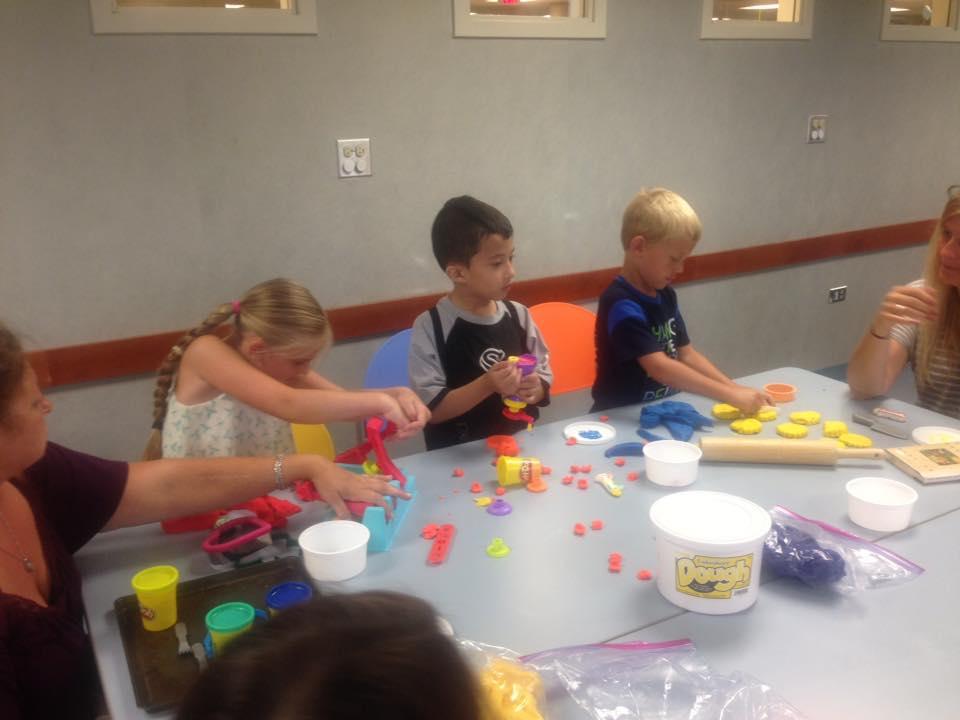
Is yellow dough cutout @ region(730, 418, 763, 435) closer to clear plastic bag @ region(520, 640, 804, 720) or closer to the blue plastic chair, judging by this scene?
clear plastic bag @ region(520, 640, 804, 720)

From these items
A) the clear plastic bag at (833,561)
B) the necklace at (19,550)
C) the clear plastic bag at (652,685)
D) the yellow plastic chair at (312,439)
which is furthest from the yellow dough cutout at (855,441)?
the necklace at (19,550)

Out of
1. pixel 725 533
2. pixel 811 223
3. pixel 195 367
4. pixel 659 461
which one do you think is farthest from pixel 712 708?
pixel 811 223

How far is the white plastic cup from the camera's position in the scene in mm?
1187

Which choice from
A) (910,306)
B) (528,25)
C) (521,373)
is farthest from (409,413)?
(528,25)

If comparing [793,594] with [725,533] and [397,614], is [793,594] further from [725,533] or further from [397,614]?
[397,614]

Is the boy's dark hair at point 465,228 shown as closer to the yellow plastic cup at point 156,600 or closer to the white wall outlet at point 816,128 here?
the yellow plastic cup at point 156,600

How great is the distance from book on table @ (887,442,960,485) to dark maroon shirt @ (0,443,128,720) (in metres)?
1.49

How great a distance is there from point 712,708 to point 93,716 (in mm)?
924

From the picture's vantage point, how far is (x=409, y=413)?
5.31 feet

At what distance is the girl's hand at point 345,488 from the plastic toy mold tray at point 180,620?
16cm

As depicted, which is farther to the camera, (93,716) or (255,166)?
(255,166)

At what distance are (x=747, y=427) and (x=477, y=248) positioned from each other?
769mm

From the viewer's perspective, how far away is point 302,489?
147 cm

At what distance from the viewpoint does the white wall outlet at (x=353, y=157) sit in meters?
2.51
